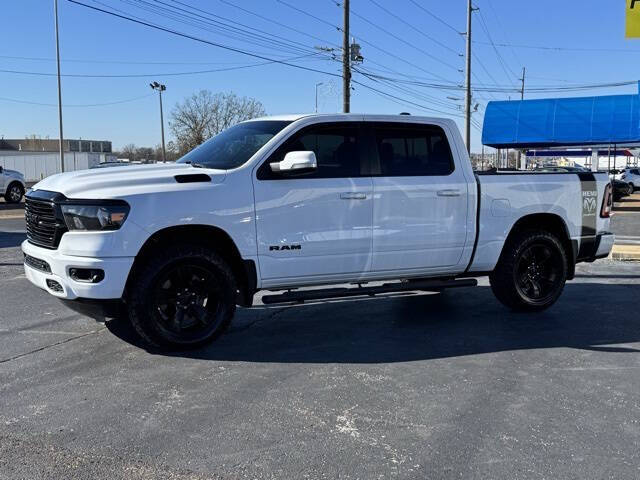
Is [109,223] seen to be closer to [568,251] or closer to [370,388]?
[370,388]

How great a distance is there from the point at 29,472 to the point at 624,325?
5.73 meters

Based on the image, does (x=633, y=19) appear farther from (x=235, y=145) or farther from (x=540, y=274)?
(x=235, y=145)

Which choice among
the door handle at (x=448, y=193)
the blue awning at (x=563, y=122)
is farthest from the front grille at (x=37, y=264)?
the blue awning at (x=563, y=122)

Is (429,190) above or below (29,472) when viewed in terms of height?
above

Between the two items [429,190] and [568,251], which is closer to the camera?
[429,190]

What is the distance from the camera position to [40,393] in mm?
4336

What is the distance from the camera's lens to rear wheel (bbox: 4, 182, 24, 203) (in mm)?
24328

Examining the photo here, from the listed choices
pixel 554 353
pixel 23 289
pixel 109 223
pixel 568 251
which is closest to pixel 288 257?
pixel 109 223

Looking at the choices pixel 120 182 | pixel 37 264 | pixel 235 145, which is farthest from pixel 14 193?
pixel 120 182

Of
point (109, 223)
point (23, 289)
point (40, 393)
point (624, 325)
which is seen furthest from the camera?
point (23, 289)

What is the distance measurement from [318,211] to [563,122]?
23080 millimetres

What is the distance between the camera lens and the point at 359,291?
5859 mm

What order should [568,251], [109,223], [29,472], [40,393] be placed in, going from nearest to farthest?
1. [29,472]
2. [40,393]
3. [109,223]
4. [568,251]

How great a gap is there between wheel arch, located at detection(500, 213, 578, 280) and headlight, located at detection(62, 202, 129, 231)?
405cm
